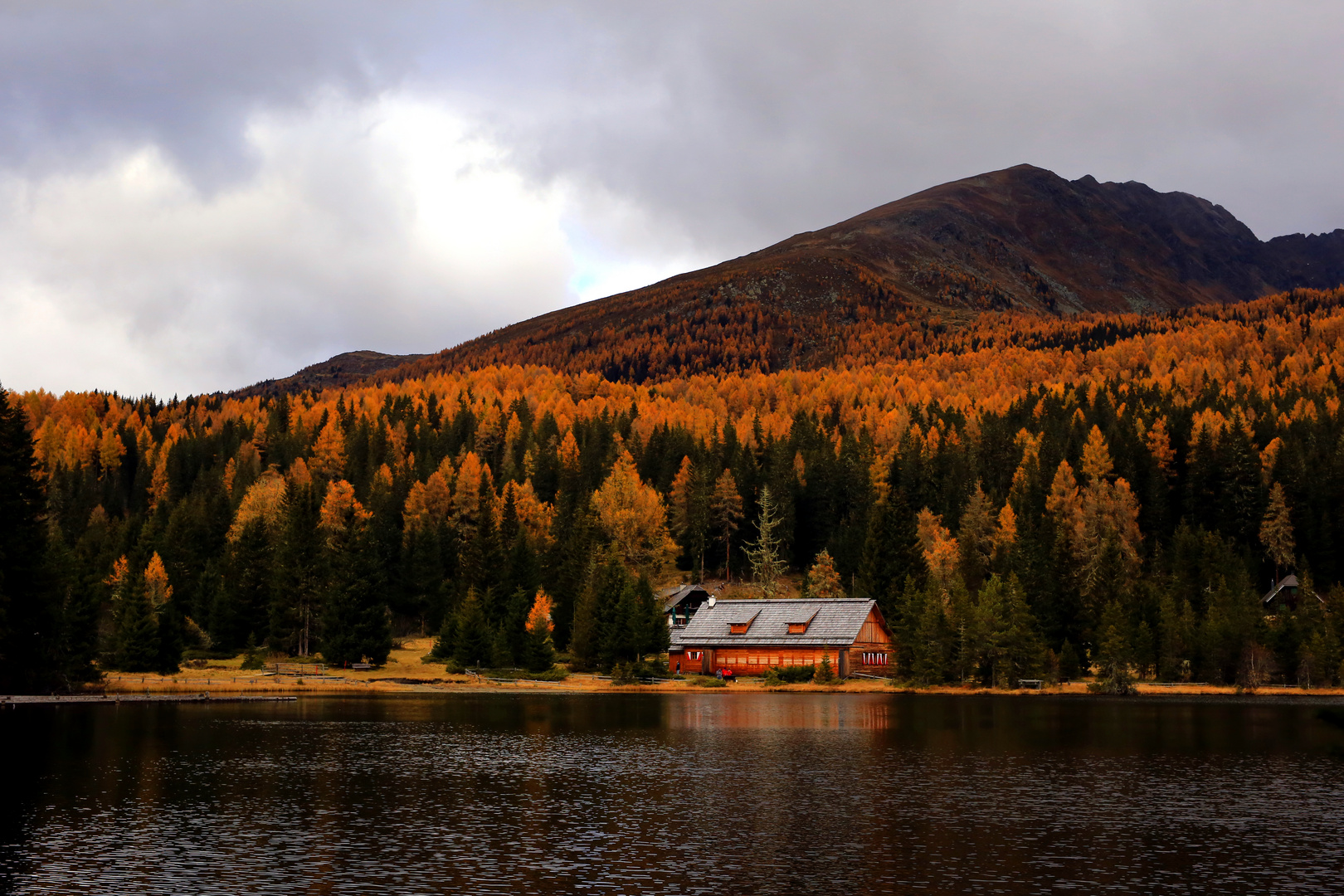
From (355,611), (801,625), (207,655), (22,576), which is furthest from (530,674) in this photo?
(22,576)

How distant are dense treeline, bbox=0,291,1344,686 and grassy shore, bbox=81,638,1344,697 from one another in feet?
7.52

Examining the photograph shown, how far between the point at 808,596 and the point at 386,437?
8727 cm

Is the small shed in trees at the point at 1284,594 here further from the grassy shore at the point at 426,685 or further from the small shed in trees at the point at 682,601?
the small shed in trees at the point at 682,601

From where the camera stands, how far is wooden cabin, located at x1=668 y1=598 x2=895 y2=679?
10544 cm

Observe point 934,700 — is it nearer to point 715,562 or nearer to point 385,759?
point 385,759

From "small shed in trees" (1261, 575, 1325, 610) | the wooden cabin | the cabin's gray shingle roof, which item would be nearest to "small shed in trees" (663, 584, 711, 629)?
the wooden cabin

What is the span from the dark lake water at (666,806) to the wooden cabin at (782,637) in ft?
128

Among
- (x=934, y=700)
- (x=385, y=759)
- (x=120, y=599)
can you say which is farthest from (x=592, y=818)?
(x=120, y=599)

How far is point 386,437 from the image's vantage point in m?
182

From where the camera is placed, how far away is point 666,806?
3769 cm

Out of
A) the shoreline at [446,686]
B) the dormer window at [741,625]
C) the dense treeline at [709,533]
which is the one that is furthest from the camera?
the dormer window at [741,625]

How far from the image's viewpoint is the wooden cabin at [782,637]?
105m

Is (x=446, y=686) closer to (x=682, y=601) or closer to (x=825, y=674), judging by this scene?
(x=825, y=674)

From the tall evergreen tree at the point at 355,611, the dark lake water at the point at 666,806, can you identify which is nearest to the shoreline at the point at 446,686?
the tall evergreen tree at the point at 355,611
